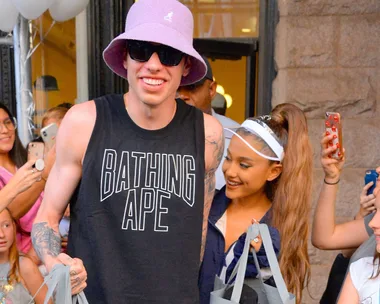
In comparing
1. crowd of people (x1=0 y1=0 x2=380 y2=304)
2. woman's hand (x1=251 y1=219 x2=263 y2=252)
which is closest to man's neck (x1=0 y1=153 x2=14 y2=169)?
crowd of people (x1=0 y1=0 x2=380 y2=304)

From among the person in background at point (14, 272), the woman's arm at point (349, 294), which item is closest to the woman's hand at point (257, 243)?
the woman's arm at point (349, 294)

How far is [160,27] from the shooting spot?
1.67m

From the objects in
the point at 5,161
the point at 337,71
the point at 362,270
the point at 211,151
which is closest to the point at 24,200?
the point at 5,161

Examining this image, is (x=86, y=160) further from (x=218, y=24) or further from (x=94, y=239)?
(x=218, y=24)

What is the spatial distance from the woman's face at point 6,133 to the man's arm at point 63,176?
1.25 metres

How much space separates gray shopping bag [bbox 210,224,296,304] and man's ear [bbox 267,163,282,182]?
1.48ft

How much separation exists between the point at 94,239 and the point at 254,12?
2.83 metres

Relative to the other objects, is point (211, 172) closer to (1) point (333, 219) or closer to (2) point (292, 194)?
(2) point (292, 194)

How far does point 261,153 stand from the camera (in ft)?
6.98

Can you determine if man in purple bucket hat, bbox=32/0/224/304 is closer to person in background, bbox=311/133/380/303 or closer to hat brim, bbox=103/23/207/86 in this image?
hat brim, bbox=103/23/207/86

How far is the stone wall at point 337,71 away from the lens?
3549mm

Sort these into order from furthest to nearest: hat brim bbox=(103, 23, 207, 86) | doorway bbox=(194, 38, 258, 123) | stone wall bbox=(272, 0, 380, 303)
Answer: doorway bbox=(194, 38, 258, 123), stone wall bbox=(272, 0, 380, 303), hat brim bbox=(103, 23, 207, 86)

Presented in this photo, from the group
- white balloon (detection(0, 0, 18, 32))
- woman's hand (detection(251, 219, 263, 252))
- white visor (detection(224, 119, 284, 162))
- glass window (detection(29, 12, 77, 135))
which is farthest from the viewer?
glass window (detection(29, 12, 77, 135))

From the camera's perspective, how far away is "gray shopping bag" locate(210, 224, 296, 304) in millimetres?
1685
